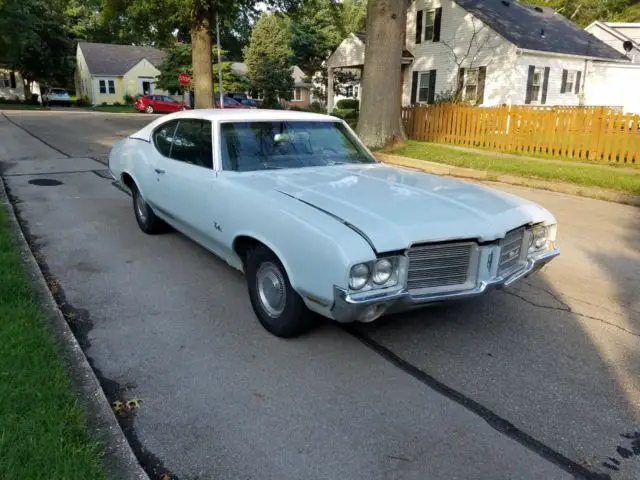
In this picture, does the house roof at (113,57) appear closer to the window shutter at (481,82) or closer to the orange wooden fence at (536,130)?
the window shutter at (481,82)

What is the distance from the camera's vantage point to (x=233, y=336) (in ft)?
12.9

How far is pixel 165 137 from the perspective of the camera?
5719 mm

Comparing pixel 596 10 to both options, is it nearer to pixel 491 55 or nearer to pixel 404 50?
pixel 404 50

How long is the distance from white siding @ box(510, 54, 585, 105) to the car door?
20691 millimetres

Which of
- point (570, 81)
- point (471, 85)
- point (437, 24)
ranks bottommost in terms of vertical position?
point (471, 85)

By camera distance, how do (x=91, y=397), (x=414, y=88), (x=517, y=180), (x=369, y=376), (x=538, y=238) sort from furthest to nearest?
(x=414, y=88)
(x=517, y=180)
(x=538, y=238)
(x=369, y=376)
(x=91, y=397)

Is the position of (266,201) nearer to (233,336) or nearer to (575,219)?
(233,336)

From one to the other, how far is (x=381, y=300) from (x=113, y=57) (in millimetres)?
60311

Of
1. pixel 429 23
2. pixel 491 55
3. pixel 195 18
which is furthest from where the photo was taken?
pixel 429 23

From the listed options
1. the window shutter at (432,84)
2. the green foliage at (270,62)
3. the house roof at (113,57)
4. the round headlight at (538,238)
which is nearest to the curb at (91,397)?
the round headlight at (538,238)

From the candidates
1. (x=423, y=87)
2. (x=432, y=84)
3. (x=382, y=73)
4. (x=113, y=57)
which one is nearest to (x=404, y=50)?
(x=423, y=87)

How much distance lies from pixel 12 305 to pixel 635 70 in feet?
98.6

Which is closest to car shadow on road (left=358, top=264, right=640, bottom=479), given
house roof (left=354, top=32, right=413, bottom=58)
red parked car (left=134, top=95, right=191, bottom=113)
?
house roof (left=354, top=32, right=413, bottom=58)

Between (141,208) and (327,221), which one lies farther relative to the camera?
(141,208)
